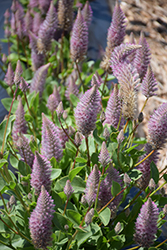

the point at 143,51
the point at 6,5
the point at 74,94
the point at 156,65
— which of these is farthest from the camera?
the point at 6,5

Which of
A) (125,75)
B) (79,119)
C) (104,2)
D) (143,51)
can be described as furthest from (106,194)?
(104,2)

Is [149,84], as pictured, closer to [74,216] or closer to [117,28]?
[117,28]

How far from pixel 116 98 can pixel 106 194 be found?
0.37 m

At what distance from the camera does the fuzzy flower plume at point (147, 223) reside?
0.92m

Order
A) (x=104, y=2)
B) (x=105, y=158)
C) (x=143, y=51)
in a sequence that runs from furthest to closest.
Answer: (x=104, y=2) → (x=143, y=51) → (x=105, y=158)

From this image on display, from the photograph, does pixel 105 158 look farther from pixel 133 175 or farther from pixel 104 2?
pixel 104 2

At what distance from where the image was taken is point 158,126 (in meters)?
1.02

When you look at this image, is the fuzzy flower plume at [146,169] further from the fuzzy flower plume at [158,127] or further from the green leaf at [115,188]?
the green leaf at [115,188]

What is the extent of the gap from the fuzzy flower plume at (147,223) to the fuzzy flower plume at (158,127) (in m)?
0.22

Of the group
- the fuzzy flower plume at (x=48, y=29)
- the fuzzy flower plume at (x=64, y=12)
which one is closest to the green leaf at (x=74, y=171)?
the fuzzy flower plume at (x=48, y=29)

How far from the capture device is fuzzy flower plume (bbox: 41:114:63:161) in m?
1.07

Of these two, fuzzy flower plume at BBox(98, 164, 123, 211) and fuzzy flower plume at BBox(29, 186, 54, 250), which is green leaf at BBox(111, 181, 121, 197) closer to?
fuzzy flower plume at BBox(98, 164, 123, 211)

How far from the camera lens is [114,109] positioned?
3.86 ft

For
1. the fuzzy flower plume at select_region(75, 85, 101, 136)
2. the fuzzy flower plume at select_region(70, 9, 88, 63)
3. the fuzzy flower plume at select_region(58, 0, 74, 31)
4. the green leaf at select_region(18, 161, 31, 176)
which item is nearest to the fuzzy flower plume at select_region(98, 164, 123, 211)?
the fuzzy flower plume at select_region(75, 85, 101, 136)
